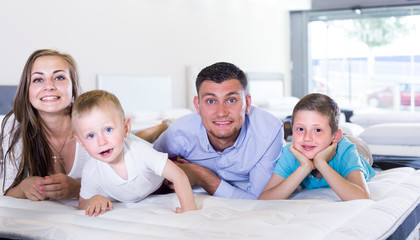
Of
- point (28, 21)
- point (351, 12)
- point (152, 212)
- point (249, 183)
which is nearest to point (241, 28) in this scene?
point (351, 12)

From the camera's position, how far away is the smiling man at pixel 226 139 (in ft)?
6.25

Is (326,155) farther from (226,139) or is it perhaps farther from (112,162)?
(112,162)

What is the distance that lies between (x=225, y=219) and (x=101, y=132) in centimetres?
51

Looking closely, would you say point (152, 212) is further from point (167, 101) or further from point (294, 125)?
point (167, 101)

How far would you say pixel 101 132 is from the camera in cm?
161

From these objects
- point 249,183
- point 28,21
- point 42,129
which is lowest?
point 249,183

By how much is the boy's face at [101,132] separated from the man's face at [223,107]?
0.40 meters

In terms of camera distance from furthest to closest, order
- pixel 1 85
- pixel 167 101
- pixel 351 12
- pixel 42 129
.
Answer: pixel 351 12
pixel 167 101
pixel 1 85
pixel 42 129

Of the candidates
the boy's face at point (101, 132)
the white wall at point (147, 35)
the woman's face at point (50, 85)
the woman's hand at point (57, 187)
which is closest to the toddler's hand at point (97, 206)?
the boy's face at point (101, 132)

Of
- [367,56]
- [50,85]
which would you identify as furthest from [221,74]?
[367,56]

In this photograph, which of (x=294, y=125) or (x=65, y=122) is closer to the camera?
(x=294, y=125)

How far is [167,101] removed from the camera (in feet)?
18.2

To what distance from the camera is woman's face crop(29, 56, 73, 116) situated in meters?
1.92

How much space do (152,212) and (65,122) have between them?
2.31 ft
